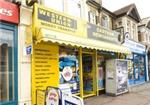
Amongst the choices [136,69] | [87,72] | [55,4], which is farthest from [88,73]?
[136,69]

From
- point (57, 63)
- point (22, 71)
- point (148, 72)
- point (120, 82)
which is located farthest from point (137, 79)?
point (22, 71)

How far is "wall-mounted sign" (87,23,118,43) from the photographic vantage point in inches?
487

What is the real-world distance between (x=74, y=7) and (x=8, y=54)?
555cm

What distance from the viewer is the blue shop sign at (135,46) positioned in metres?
17.9

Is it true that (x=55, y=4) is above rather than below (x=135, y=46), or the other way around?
above

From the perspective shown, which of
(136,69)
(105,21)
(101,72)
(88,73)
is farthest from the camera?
(136,69)

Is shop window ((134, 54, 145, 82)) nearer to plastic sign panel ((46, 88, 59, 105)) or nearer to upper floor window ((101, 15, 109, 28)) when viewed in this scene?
upper floor window ((101, 15, 109, 28))

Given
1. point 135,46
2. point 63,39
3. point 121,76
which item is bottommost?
point 121,76

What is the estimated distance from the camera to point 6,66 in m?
8.23

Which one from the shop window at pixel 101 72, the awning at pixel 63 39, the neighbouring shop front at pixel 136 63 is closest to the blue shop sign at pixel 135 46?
the neighbouring shop front at pixel 136 63

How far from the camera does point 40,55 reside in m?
9.45

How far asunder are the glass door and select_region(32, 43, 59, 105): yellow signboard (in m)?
0.86

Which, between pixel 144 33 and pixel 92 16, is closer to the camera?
pixel 92 16

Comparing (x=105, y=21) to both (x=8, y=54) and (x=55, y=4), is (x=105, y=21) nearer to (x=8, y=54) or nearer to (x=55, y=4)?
(x=55, y=4)
